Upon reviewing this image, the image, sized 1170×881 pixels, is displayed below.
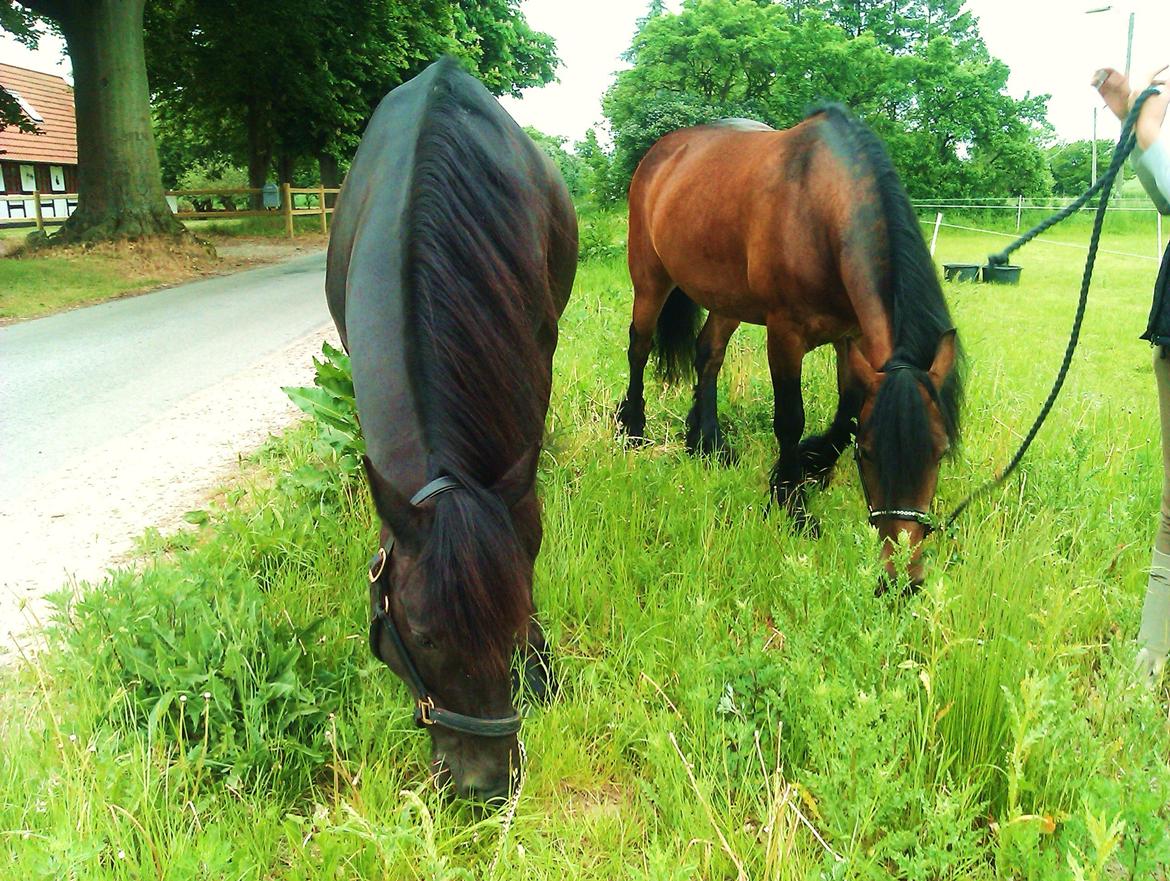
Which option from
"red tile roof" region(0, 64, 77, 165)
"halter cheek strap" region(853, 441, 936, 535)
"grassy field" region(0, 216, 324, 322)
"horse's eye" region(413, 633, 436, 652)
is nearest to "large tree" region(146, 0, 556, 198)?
"grassy field" region(0, 216, 324, 322)

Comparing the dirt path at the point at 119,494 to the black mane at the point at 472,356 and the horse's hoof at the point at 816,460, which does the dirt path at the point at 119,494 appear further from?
the horse's hoof at the point at 816,460

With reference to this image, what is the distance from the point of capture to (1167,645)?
Result: 2490 millimetres

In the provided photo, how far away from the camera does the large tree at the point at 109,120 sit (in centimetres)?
1254

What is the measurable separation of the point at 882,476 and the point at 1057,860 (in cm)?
145

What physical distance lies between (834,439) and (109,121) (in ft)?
44.1

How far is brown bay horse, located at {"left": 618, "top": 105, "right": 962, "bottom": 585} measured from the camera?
2.95m

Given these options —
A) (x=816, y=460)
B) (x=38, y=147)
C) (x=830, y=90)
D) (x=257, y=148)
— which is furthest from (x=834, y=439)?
(x=38, y=147)

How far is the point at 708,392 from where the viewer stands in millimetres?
5414

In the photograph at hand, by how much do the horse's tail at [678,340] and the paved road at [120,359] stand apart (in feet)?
12.2

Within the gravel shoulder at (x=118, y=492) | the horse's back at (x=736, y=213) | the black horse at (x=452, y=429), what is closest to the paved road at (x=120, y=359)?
the gravel shoulder at (x=118, y=492)

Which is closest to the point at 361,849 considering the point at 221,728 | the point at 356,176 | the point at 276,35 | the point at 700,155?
the point at 221,728

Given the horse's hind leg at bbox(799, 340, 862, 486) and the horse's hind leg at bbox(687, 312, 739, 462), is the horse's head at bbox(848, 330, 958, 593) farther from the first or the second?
the horse's hind leg at bbox(687, 312, 739, 462)

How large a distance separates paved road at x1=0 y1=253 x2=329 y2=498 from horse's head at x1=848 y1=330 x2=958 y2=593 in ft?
14.2

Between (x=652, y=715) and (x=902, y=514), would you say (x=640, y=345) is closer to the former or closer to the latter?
(x=902, y=514)
